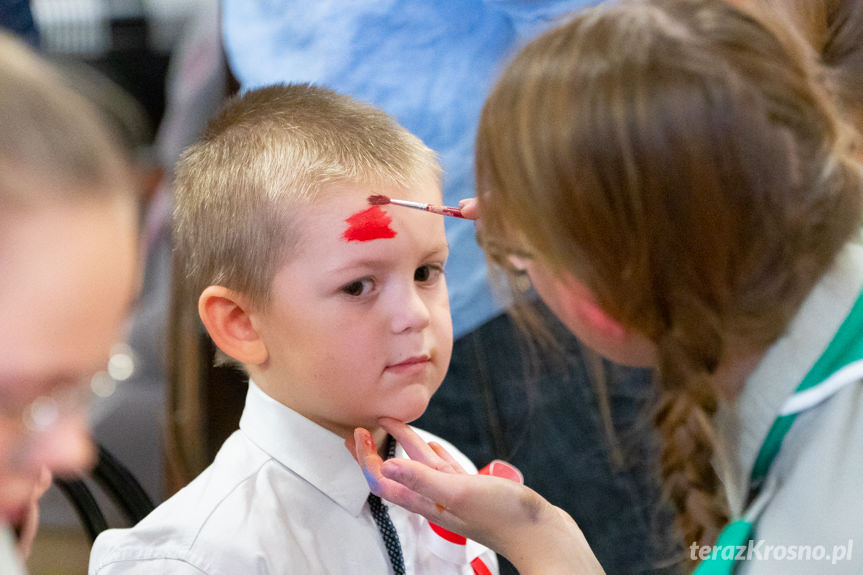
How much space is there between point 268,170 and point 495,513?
46 centimetres

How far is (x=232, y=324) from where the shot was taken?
106 centimetres

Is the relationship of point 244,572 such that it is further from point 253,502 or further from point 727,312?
point 727,312

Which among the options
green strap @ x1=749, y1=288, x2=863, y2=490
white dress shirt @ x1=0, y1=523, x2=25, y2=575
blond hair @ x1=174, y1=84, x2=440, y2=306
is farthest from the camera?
blond hair @ x1=174, y1=84, x2=440, y2=306

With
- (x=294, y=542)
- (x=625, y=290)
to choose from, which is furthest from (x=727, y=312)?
(x=294, y=542)

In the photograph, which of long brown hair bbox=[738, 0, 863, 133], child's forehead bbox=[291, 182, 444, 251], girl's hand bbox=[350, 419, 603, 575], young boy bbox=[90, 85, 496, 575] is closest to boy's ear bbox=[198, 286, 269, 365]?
young boy bbox=[90, 85, 496, 575]

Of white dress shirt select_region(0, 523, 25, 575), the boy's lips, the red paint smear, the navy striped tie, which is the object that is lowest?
the navy striped tie

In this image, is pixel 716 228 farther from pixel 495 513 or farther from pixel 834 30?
pixel 834 30

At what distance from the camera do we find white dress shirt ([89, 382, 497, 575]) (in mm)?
954

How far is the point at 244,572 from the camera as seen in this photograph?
95 cm

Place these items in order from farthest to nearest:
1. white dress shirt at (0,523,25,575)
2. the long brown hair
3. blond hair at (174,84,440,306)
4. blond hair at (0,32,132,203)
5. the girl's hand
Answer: the long brown hair, blond hair at (174,84,440,306), the girl's hand, white dress shirt at (0,523,25,575), blond hair at (0,32,132,203)

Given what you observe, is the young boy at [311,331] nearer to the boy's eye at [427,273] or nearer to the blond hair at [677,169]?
the boy's eye at [427,273]

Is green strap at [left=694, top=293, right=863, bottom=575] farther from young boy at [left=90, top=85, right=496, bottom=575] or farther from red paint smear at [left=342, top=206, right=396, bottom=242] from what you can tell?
red paint smear at [left=342, top=206, right=396, bottom=242]

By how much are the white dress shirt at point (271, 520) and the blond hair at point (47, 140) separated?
0.46 meters

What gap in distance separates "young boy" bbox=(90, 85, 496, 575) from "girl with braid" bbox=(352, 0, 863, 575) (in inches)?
7.0
